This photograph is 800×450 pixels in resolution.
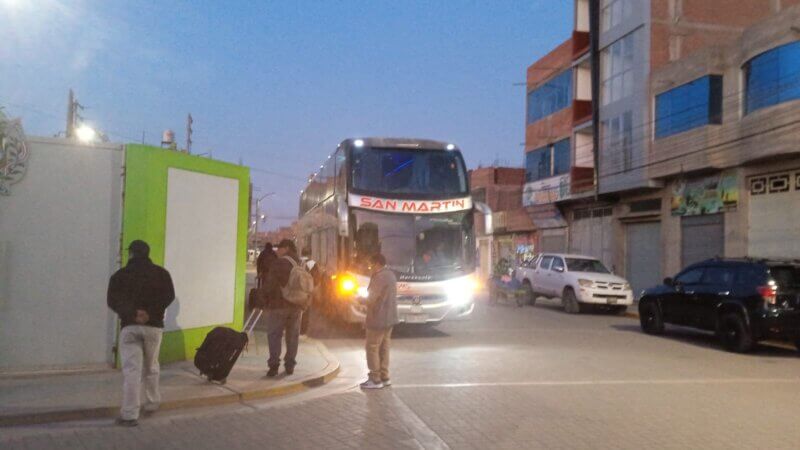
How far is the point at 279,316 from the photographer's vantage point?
9.98m

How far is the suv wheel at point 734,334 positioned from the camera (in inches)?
526

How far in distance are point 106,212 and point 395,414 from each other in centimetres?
492

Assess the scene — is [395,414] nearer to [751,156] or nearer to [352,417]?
[352,417]

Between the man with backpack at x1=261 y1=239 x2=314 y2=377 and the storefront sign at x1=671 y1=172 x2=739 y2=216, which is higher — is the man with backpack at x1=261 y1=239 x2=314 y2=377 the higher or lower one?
the lower one

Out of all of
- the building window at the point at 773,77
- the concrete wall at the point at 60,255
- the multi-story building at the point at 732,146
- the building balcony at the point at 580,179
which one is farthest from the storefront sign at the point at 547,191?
the concrete wall at the point at 60,255

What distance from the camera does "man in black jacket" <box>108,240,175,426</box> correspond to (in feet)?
23.7

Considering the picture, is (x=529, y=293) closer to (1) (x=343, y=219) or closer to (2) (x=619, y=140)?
(2) (x=619, y=140)

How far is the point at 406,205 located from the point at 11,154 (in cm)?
750

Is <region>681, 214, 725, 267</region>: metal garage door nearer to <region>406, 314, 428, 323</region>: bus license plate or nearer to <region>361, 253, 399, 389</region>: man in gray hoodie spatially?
<region>406, 314, 428, 323</region>: bus license plate

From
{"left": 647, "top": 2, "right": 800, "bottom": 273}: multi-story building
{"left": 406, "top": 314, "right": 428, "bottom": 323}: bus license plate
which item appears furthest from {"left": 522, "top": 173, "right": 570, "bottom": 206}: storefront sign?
{"left": 406, "top": 314, "right": 428, "bottom": 323}: bus license plate

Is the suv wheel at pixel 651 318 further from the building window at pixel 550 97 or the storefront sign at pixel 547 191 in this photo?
the building window at pixel 550 97

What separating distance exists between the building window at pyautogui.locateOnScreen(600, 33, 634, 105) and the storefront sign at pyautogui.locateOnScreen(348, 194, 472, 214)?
1659 centimetres

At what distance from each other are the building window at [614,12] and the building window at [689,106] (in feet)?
15.4

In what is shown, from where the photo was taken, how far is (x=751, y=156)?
21078 mm
